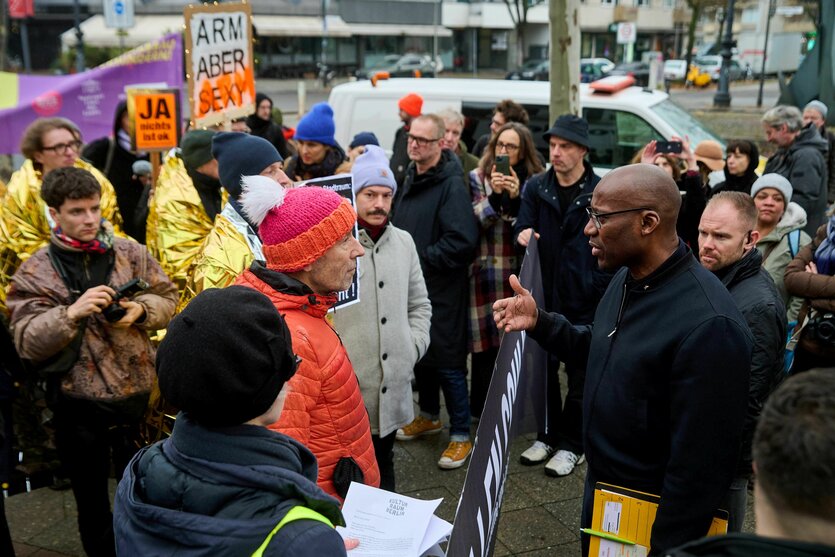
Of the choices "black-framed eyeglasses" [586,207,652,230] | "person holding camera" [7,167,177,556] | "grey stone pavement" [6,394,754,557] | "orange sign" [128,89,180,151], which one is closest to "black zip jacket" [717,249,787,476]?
"black-framed eyeglasses" [586,207,652,230]

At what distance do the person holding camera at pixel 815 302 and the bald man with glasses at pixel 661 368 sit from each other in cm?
176

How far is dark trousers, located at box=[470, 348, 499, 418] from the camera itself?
4836 millimetres

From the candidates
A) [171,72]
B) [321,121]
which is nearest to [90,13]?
[171,72]

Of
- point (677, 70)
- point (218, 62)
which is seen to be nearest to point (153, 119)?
point (218, 62)

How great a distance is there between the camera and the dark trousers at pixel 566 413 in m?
4.35

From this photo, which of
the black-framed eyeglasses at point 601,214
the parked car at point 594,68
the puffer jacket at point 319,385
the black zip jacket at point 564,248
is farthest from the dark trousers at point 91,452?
the parked car at point 594,68

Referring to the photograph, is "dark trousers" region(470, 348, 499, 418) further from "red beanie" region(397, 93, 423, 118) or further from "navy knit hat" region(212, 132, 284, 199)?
"red beanie" region(397, 93, 423, 118)

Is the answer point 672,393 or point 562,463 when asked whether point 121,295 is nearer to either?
point 672,393

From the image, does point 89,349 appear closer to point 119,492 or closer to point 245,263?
point 245,263

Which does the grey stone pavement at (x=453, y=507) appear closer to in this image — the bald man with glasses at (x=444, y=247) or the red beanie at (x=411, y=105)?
the bald man with glasses at (x=444, y=247)

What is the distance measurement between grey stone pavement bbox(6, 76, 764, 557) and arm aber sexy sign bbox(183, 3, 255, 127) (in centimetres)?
250

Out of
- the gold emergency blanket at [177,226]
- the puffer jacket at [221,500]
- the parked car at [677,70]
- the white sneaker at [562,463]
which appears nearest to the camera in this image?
the puffer jacket at [221,500]

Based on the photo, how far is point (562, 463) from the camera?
4.34 meters

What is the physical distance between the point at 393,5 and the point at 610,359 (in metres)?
55.0
